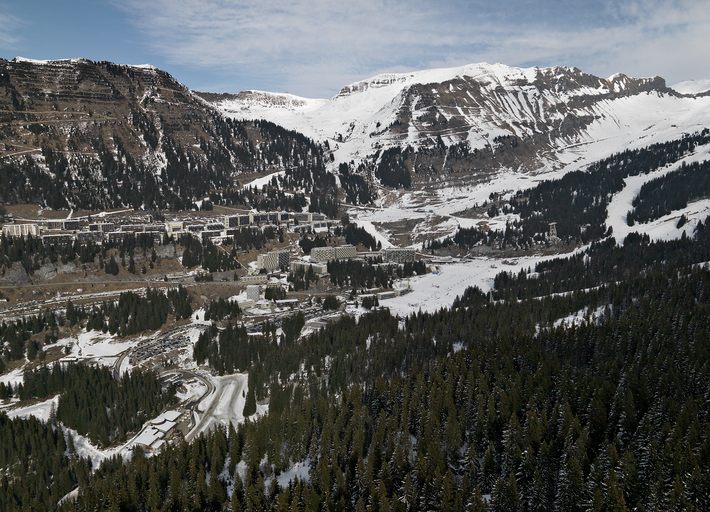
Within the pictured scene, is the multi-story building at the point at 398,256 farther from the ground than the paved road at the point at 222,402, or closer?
farther from the ground

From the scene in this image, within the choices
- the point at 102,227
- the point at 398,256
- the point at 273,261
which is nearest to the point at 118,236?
the point at 102,227

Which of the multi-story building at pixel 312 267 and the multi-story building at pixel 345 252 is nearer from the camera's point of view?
the multi-story building at pixel 312 267

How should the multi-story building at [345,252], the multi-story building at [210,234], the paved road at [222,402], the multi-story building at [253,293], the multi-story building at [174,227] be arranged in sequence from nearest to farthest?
the paved road at [222,402] < the multi-story building at [253,293] < the multi-story building at [174,227] < the multi-story building at [210,234] < the multi-story building at [345,252]

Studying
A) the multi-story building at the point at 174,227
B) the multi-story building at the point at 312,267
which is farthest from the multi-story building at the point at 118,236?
the multi-story building at the point at 312,267

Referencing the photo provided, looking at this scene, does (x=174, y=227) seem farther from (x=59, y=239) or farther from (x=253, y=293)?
(x=253, y=293)

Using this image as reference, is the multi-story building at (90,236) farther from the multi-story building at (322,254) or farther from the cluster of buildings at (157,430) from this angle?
the cluster of buildings at (157,430)

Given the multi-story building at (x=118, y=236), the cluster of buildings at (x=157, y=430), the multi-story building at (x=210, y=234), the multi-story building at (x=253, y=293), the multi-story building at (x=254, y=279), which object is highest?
the multi-story building at (x=118, y=236)

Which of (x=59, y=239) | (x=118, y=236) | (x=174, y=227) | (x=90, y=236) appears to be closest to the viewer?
(x=59, y=239)

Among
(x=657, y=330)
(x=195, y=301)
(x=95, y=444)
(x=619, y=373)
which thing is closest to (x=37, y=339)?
(x=195, y=301)
